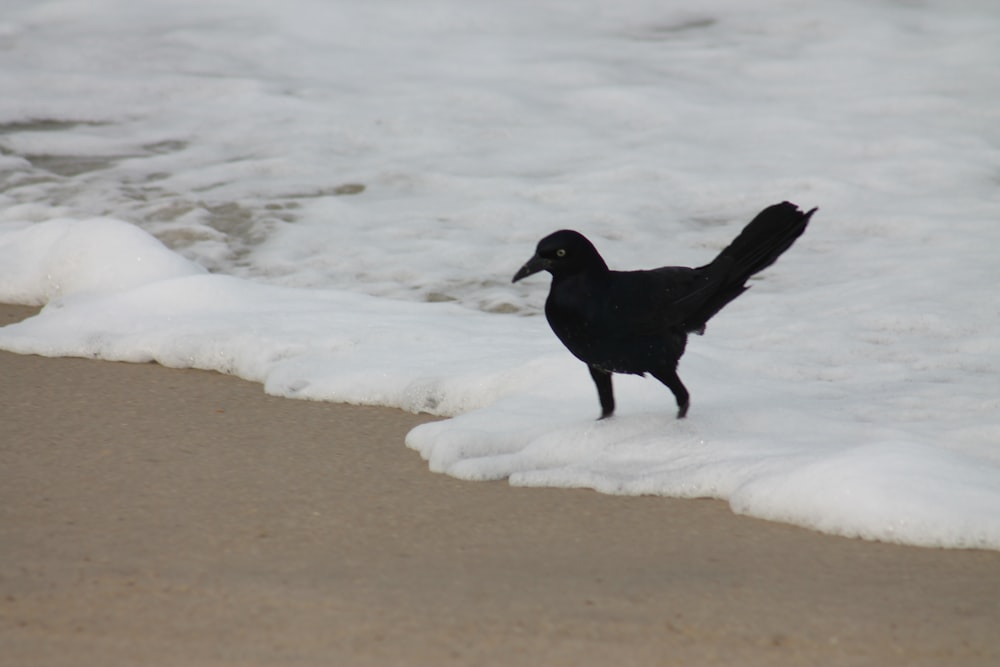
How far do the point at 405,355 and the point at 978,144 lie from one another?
4.41 meters

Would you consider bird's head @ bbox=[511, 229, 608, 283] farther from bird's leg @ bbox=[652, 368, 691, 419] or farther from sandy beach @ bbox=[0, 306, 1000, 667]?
sandy beach @ bbox=[0, 306, 1000, 667]

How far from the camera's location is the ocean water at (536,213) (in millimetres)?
3461

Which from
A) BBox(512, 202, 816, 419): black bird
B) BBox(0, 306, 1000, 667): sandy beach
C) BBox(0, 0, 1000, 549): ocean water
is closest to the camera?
BBox(0, 306, 1000, 667): sandy beach

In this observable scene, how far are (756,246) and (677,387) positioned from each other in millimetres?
449

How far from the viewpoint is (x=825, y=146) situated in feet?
24.0

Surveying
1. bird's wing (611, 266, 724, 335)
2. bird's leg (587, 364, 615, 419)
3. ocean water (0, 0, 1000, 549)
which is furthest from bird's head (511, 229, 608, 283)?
ocean water (0, 0, 1000, 549)

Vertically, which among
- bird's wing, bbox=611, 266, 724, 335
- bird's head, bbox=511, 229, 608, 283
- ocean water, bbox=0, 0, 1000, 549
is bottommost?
ocean water, bbox=0, 0, 1000, 549

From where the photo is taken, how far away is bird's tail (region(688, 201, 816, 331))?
3.41m

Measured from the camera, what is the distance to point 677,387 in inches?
136

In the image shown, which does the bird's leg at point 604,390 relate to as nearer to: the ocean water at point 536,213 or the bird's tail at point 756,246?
the ocean water at point 536,213

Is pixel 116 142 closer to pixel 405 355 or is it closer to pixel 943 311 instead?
pixel 405 355

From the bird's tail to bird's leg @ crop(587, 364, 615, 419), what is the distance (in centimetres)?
30

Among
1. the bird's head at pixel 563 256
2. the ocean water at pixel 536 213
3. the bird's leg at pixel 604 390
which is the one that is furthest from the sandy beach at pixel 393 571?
the bird's head at pixel 563 256

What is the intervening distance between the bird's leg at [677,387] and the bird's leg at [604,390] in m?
0.14
